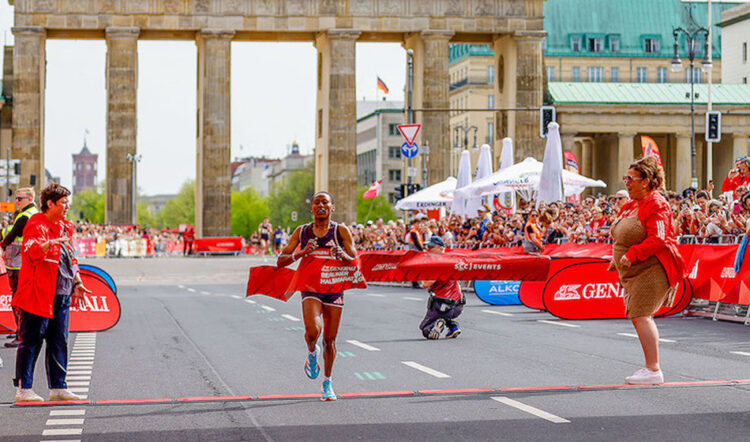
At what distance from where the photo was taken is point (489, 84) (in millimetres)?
134375

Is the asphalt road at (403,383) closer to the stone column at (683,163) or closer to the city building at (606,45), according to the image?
the stone column at (683,163)

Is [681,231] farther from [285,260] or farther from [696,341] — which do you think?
[285,260]

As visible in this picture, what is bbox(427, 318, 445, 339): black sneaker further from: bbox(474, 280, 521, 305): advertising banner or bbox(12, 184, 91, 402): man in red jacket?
bbox(474, 280, 521, 305): advertising banner

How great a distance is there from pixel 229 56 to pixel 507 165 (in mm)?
36619

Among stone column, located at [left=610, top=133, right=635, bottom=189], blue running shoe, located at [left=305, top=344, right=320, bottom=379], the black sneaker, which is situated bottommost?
the black sneaker

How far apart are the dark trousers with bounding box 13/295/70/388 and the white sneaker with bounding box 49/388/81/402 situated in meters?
0.05

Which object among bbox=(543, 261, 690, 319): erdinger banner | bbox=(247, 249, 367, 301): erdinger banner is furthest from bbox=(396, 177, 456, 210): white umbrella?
bbox=(247, 249, 367, 301): erdinger banner

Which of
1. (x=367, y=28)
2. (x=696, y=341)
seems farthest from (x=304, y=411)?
(x=367, y=28)

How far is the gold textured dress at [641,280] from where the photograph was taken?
1264cm

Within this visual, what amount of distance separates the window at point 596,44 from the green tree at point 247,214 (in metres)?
65.4

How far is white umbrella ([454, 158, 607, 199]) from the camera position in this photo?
37.8 m

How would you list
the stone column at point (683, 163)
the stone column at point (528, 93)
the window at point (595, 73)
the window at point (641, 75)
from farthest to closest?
1. the window at point (641, 75)
2. the window at point (595, 73)
3. the stone column at point (683, 163)
4. the stone column at point (528, 93)

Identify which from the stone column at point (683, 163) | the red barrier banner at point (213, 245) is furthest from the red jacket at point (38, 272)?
the stone column at point (683, 163)

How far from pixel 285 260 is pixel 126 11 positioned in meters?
66.8
